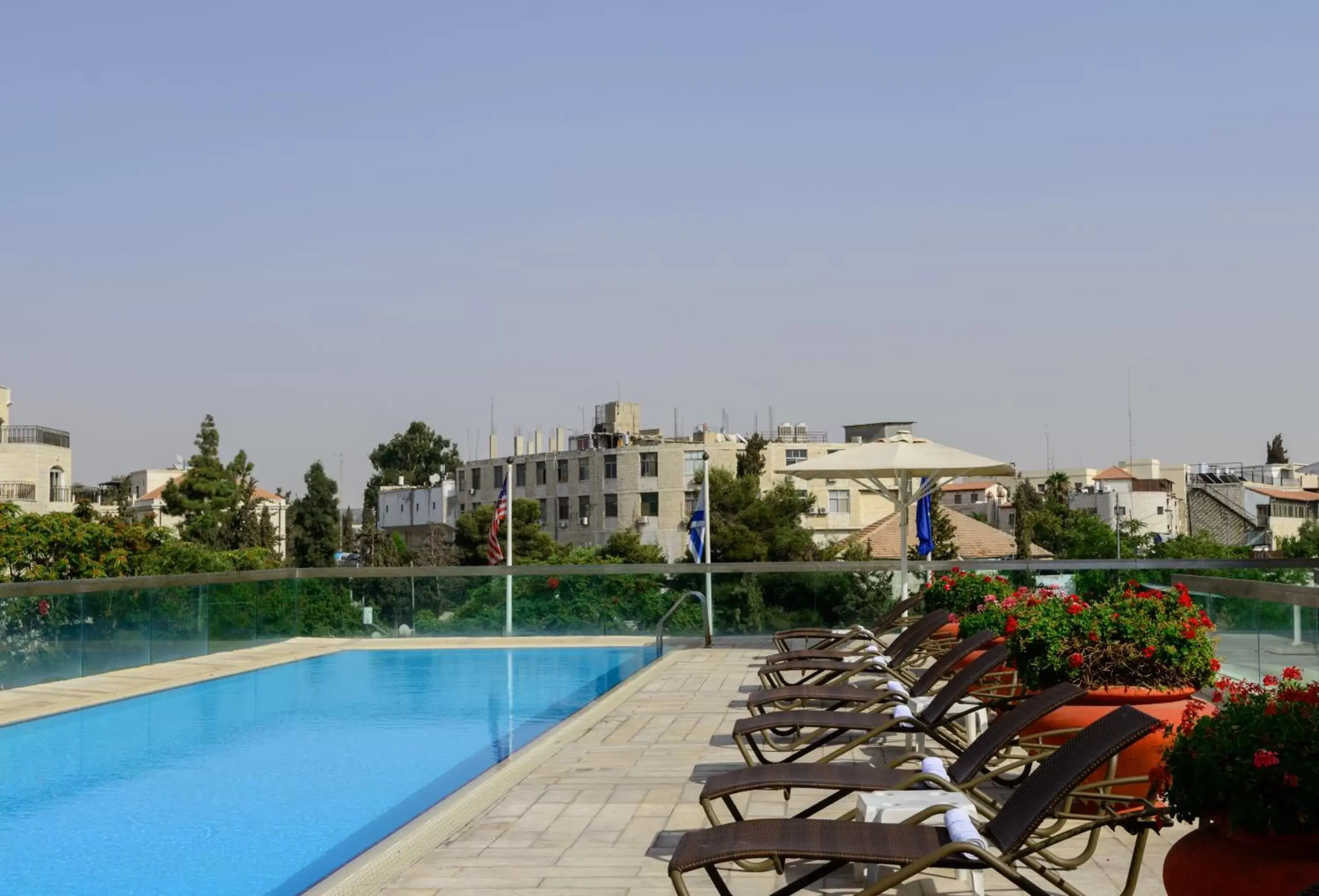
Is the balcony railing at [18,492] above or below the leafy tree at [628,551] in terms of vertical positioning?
above

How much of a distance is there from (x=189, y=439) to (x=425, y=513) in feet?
112

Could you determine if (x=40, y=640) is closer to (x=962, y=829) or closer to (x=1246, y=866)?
(x=962, y=829)

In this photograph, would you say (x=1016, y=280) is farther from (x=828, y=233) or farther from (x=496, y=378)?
(x=496, y=378)

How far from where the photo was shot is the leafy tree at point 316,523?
85688mm

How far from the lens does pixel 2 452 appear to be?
232ft

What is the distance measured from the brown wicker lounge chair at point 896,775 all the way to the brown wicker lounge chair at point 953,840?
0.53 m

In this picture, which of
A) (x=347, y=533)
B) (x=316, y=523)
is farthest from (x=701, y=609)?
(x=347, y=533)

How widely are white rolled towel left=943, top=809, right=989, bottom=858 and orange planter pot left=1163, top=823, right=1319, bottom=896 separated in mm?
645

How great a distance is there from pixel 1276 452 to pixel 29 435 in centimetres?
9616

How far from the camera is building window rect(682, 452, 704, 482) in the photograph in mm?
88875

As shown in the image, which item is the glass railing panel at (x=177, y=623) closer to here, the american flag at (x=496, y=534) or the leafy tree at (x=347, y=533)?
the american flag at (x=496, y=534)

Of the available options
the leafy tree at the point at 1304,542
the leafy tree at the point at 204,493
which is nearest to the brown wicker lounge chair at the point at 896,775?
the leafy tree at the point at 204,493

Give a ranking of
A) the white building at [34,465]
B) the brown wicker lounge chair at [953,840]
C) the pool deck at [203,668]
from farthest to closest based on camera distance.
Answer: the white building at [34,465], the pool deck at [203,668], the brown wicker lounge chair at [953,840]

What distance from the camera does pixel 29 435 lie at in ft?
241
